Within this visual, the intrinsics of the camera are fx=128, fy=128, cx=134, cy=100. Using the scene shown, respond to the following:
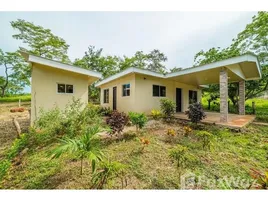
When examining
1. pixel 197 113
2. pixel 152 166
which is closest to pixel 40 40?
pixel 197 113

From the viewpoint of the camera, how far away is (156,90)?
29.8 feet

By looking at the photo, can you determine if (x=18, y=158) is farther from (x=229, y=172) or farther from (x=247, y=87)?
(x=247, y=87)

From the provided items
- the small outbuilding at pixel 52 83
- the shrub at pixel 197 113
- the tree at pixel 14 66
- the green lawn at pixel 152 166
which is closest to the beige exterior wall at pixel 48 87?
the small outbuilding at pixel 52 83

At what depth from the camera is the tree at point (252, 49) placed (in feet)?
31.9

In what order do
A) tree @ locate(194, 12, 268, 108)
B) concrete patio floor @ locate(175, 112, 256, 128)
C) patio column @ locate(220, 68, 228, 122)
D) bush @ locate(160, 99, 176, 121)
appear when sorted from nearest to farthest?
concrete patio floor @ locate(175, 112, 256, 128) < patio column @ locate(220, 68, 228, 122) < bush @ locate(160, 99, 176, 121) < tree @ locate(194, 12, 268, 108)

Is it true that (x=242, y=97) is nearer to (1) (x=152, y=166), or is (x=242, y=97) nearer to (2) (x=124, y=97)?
(2) (x=124, y=97)

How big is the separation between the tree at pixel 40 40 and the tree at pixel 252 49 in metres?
16.3

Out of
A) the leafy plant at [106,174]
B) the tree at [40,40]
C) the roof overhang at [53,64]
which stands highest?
the tree at [40,40]

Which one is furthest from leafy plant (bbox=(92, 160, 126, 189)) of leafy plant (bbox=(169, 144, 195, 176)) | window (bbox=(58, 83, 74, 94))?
window (bbox=(58, 83, 74, 94))

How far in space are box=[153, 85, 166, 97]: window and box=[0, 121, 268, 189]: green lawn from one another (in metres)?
4.85

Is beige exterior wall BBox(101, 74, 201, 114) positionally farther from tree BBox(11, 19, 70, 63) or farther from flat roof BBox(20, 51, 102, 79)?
tree BBox(11, 19, 70, 63)

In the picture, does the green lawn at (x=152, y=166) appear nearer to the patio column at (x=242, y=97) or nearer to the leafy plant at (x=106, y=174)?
the leafy plant at (x=106, y=174)

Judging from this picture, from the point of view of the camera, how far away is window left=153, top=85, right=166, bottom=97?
29.5 ft
